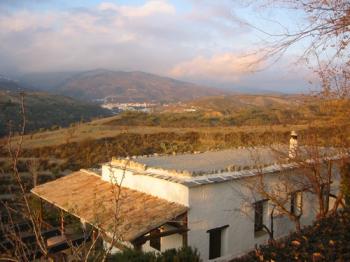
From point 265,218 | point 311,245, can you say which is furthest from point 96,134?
point 311,245

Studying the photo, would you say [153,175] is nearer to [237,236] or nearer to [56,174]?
[237,236]

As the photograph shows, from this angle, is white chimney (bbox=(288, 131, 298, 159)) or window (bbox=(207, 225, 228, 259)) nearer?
window (bbox=(207, 225, 228, 259))

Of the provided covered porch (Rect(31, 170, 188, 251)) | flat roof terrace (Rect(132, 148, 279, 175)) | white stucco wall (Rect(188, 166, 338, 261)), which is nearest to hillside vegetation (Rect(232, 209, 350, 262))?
covered porch (Rect(31, 170, 188, 251))

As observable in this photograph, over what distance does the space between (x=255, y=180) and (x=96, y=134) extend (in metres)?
32.5

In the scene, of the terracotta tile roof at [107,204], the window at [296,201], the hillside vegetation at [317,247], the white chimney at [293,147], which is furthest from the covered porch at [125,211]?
the window at [296,201]

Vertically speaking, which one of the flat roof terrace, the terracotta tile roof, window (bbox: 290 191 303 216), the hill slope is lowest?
window (bbox: 290 191 303 216)

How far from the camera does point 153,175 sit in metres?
11.6

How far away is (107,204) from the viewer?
11.7 metres

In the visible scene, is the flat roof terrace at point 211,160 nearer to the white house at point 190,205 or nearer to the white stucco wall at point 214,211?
the white house at point 190,205

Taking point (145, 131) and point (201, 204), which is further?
point (145, 131)

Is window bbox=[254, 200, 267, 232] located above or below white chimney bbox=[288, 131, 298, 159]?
below

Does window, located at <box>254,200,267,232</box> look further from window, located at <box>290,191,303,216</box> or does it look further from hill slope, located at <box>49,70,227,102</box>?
hill slope, located at <box>49,70,227,102</box>

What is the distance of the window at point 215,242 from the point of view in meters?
11.4

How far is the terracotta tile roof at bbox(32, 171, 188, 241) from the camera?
31.4ft
